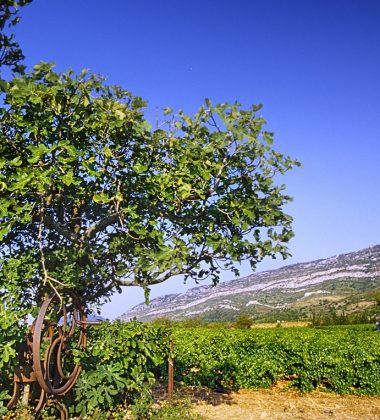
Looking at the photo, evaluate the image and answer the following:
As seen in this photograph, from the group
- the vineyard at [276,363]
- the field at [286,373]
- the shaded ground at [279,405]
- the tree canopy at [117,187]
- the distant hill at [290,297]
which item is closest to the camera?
the tree canopy at [117,187]

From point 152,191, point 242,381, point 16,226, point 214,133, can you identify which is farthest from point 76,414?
point 242,381

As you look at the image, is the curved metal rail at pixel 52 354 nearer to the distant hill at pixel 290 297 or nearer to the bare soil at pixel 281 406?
the bare soil at pixel 281 406

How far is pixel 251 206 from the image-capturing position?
7320 millimetres

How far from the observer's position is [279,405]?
→ 440 inches

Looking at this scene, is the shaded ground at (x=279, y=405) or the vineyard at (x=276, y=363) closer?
the shaded ground at (x=279, y=405)

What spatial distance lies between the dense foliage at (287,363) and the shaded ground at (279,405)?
45 centimetres

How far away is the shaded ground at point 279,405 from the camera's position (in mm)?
10012

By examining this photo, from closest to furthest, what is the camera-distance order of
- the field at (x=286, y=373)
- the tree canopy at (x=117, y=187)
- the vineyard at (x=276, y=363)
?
the tree canopy at (x=117, y=187), the field at (x=286, y=373), the vineyard at (x=276, y=363)

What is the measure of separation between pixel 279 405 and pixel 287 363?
261 cm

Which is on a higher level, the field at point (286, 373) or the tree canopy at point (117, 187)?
the tree canopy at point (117, 187)

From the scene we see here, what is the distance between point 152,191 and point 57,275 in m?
2.04

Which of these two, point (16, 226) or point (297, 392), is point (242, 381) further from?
point (16, 226)

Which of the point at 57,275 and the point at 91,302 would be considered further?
the point at 91,302

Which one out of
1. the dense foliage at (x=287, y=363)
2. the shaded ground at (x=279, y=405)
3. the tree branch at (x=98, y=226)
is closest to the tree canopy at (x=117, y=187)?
the tree branch at (x=98, y=226)
